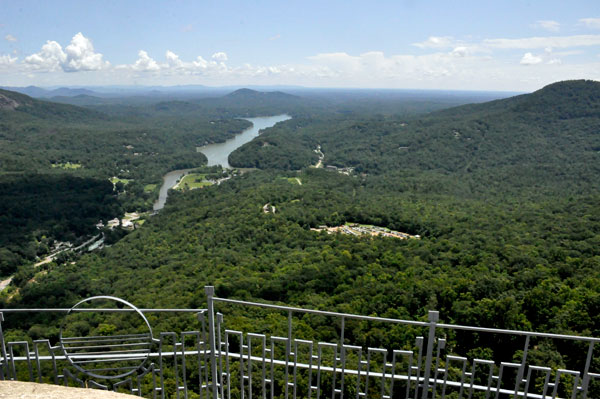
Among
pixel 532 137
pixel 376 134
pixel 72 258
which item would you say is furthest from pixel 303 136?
pixel 72 258

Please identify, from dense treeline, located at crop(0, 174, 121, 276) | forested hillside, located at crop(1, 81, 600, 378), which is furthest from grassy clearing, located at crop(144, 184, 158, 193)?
forested hillside, located at crop(1, 81, 600, 378)

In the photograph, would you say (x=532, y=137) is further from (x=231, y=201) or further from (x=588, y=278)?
(x=588, y=278)

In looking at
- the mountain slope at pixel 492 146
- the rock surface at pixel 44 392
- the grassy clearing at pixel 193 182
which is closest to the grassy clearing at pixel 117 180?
the grassy clearing at pixel 193 182

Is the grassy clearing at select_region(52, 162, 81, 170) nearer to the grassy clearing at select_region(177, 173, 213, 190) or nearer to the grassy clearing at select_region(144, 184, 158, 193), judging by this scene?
the grassy clearing at select_region(144, 184, 158, 193)

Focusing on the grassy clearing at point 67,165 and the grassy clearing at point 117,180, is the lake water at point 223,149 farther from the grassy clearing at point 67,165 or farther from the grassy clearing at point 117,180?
the grassy clearing at point 67,165

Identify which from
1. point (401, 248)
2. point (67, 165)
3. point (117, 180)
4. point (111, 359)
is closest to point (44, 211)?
point (117, 180)

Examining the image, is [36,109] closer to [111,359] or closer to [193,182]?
[193,182]
